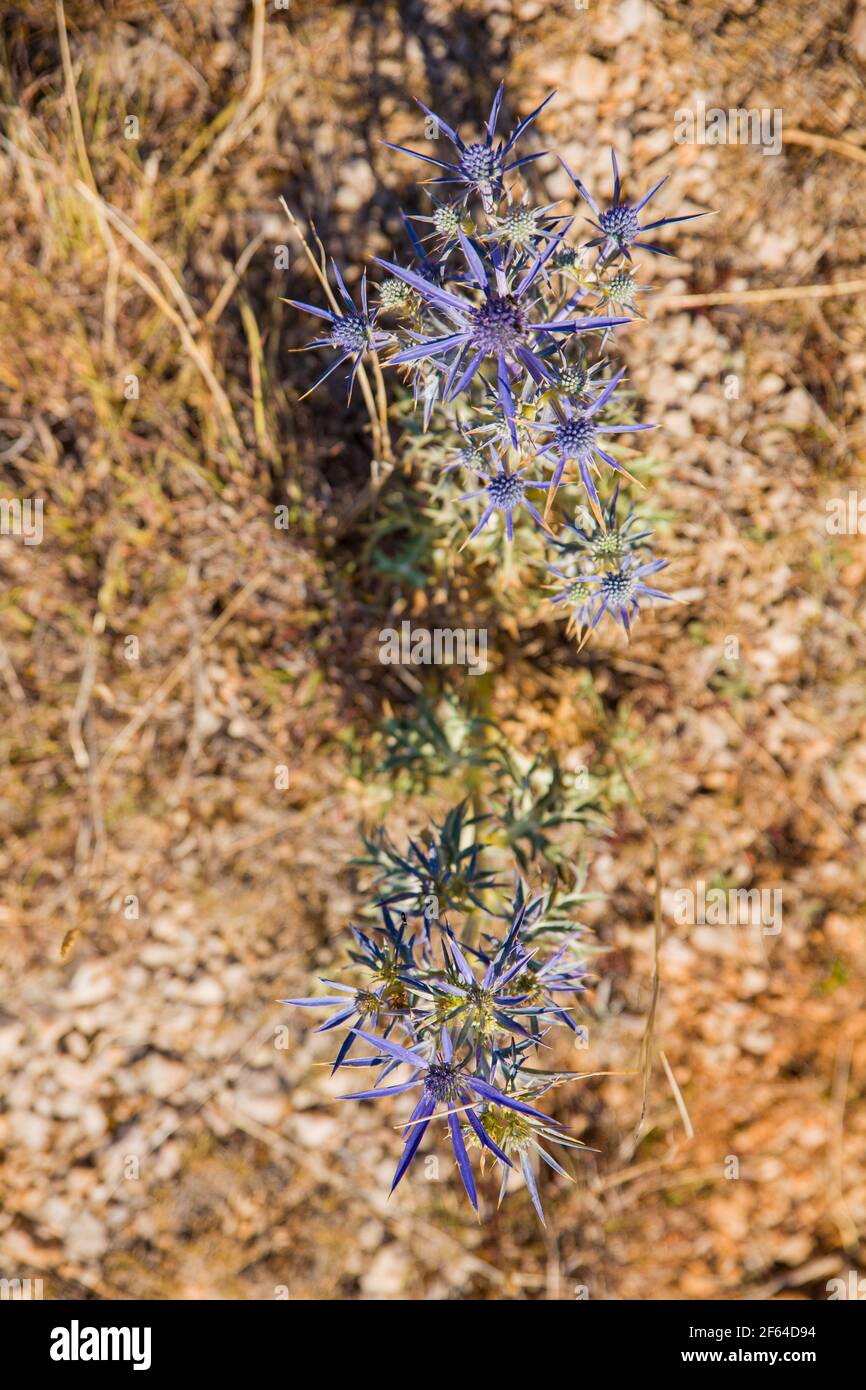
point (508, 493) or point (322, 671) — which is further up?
point (508, 493)

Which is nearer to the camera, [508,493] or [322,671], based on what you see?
[508,493]

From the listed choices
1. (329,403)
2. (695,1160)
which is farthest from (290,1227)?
(329,403)

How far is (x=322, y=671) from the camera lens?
11.6 ft
